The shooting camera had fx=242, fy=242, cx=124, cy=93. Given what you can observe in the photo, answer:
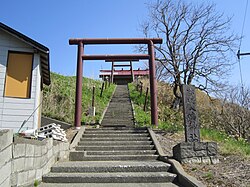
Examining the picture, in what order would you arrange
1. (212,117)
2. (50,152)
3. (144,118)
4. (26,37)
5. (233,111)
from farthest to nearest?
(233,111)
(212,117)
(144,118)
(26,37)
(50,152)

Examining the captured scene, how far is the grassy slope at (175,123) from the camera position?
8015mm

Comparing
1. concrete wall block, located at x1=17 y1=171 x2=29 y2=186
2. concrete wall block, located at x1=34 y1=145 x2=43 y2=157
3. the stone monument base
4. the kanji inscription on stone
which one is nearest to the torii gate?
the kanji inscription on stone

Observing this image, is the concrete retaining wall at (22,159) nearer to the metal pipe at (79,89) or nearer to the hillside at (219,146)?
the hillside at (219,146)

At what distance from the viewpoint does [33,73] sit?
9250 millimetres

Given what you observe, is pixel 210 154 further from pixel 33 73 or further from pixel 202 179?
pixel 33 73

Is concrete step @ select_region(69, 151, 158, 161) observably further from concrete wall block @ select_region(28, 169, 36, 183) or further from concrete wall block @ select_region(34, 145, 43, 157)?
concrete wall block @ select_region(28, 169, 36, 183)

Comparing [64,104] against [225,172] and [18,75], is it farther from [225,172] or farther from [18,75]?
[225,172]

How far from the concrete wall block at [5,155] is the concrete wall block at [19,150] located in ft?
0.60

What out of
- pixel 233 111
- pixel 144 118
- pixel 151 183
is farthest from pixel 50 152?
pixel 233 111

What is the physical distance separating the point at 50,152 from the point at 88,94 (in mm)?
12616

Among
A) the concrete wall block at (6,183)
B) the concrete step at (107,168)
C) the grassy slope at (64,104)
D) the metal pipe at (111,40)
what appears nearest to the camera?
the concrete wall block at (6,183)

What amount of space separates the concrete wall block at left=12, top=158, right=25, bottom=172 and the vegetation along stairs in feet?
4.85

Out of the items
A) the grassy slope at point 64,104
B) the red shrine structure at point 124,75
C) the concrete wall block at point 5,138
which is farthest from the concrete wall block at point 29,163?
the red shrine structure at point 124,75

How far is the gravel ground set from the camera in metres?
4.68
